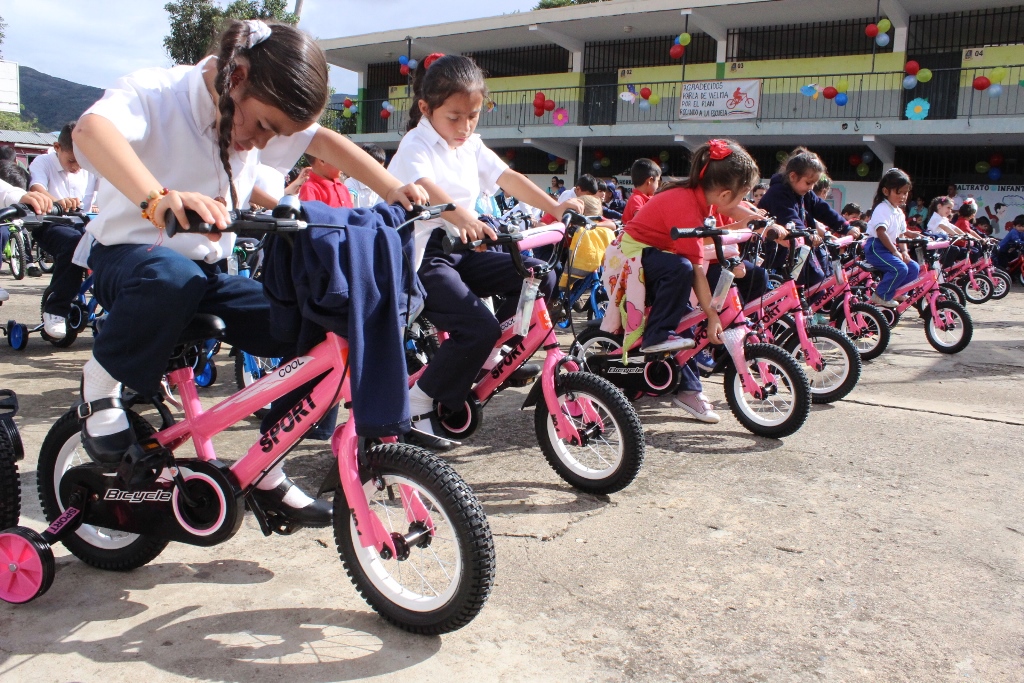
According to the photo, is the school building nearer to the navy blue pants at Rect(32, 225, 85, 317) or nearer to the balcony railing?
the balcony railing

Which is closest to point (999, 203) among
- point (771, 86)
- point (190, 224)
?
point (771, 86)

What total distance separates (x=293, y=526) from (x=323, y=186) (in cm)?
385

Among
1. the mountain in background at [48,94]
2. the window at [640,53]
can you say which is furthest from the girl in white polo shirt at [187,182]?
the mountain in background at [48,94]

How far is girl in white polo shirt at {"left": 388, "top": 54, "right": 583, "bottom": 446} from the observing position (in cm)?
383

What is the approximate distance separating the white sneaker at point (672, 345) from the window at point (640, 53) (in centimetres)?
2008

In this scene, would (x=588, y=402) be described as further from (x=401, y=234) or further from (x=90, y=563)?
(x=90, y=563)

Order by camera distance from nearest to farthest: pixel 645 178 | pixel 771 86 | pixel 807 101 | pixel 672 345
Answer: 1. pixel 672 345
2. pixel 645 178
3. pixel 807 101
4. pixel 771 86

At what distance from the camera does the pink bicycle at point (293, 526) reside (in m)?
2.37

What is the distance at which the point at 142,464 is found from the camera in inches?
101

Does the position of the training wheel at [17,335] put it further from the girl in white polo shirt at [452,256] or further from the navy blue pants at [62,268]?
the girl in white polo shirt at [452,256]

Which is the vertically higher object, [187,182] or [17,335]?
[187,182]

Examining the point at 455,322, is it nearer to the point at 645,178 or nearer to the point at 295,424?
the point at 295,424

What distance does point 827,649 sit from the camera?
2518mm

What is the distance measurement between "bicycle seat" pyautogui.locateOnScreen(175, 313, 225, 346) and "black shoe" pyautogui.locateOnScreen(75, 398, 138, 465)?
293 millimetres
